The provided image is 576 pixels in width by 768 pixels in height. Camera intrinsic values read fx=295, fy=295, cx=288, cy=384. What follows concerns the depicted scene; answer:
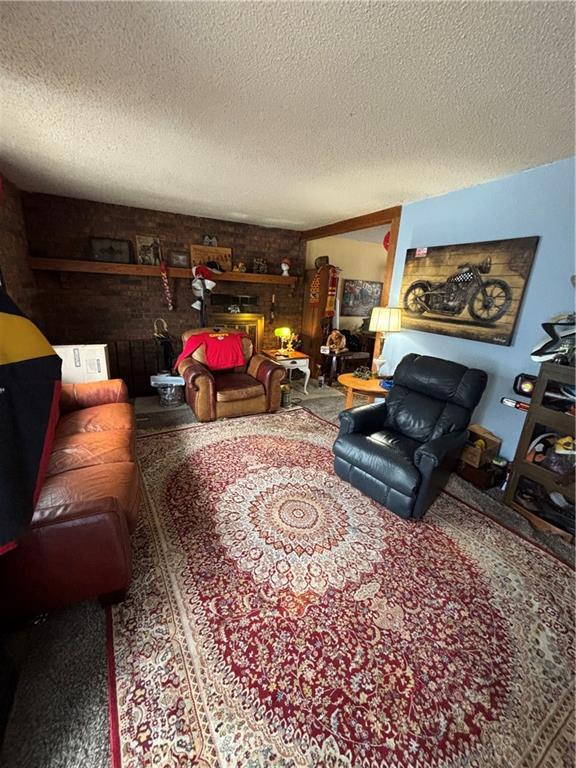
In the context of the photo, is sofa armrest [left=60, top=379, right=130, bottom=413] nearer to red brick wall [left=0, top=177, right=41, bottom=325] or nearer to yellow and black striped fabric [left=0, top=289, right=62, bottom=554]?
red brick wall [left=0, top=177, right=41, bottom=325]

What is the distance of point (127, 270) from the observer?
3.79m

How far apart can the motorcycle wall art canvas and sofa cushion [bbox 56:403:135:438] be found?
2.92m

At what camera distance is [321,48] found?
3.88ft

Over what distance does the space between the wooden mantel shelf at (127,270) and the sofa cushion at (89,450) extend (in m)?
2.51

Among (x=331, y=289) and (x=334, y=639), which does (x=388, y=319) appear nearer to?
(x=331, y=289)

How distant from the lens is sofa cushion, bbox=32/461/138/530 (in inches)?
56.9

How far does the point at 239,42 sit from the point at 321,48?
327 millimetres

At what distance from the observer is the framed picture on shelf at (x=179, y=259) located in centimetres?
409

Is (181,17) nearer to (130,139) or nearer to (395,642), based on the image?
(130,139)

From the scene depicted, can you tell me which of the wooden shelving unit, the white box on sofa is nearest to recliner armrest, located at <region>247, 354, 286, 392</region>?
the white box on sofa

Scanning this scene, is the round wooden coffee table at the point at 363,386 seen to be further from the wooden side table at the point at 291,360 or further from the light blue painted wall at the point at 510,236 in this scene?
the wooden side table at the point at 291,360

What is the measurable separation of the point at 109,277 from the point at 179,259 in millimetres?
928

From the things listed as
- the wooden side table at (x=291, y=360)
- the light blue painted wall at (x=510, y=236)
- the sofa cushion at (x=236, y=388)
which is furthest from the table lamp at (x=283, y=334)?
the light blue painted wall at (x=510, y=236)

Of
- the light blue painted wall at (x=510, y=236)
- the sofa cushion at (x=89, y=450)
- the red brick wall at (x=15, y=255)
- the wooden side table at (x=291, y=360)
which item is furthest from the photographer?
the wooden side table at (x=291, y=360)
